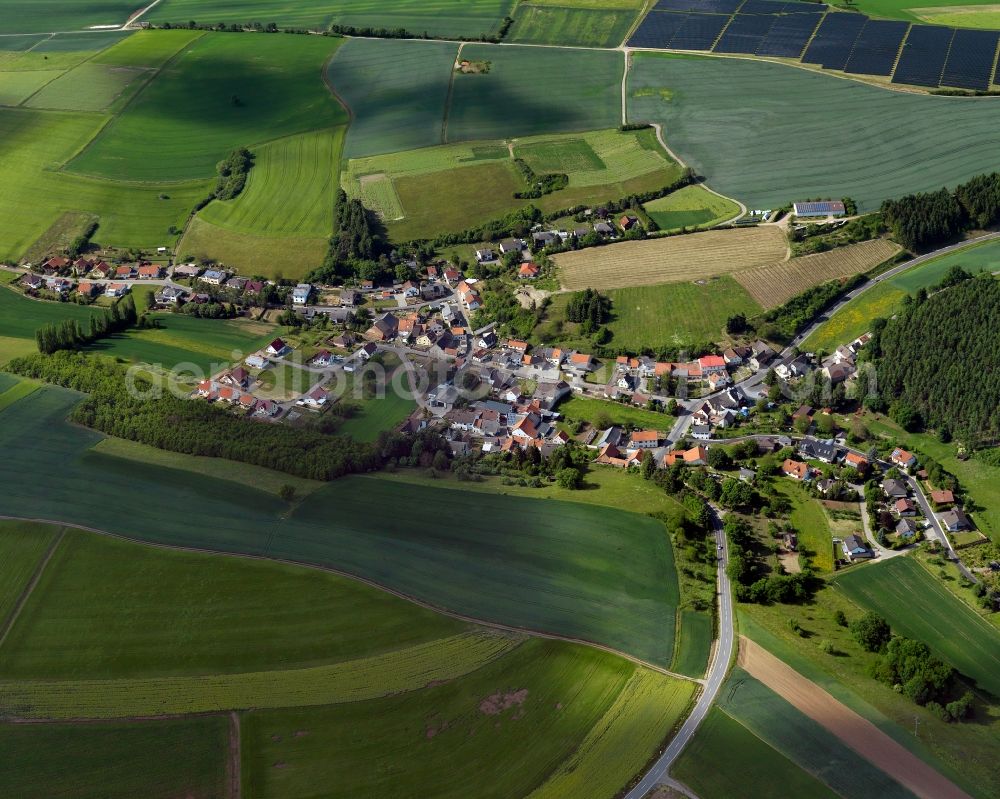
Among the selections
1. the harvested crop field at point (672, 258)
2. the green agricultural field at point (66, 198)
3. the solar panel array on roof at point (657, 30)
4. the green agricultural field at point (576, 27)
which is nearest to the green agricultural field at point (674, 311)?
the harvested crop field at point (672, 258)

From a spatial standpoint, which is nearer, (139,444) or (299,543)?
(299,543)

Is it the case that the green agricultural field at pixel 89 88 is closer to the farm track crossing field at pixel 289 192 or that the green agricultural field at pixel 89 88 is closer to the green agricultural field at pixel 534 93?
the farm track crossing field at pixel 289 192

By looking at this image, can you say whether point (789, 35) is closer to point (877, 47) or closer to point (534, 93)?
point (877, 47)

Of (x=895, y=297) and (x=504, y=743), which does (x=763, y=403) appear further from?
(x=504, y=743)

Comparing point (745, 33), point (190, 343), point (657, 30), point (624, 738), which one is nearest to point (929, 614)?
point (624, 738)

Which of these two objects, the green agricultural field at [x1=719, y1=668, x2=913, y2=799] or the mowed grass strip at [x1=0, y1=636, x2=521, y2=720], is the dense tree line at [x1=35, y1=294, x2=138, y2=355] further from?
the green agricultural field at [x1=719, y1=668, x2=913, y2=799]

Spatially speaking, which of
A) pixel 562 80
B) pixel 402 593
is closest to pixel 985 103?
pixel 562 80
